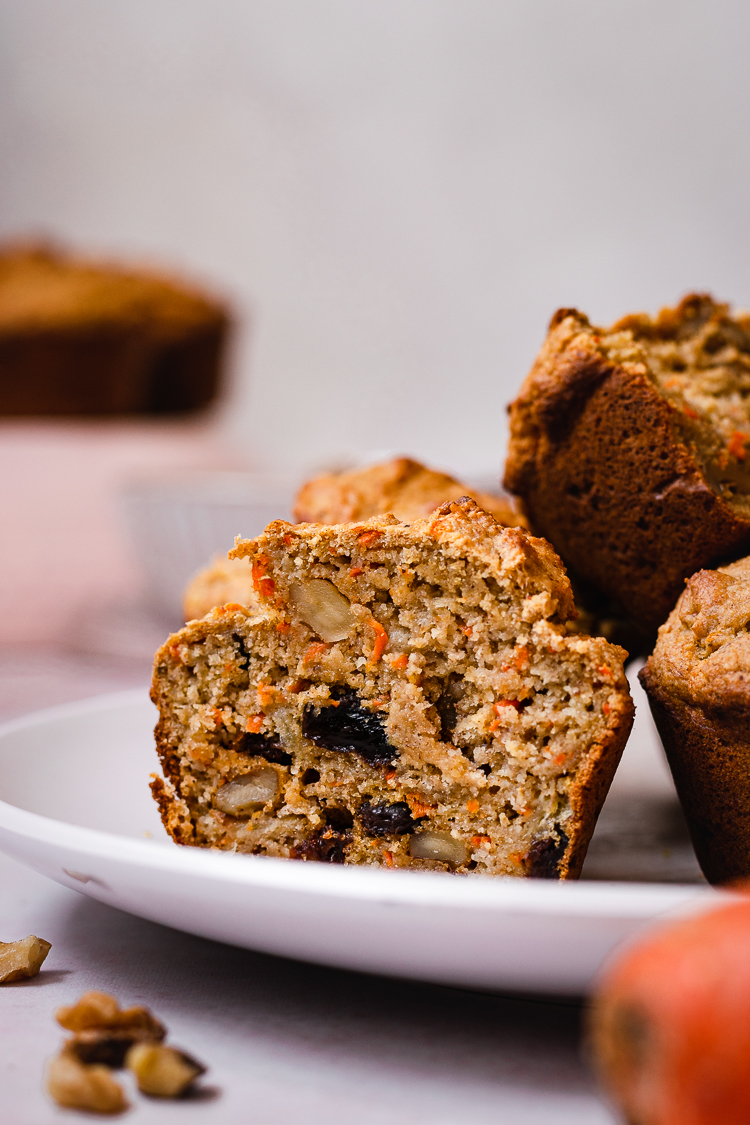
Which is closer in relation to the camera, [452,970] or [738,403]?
[452,970]

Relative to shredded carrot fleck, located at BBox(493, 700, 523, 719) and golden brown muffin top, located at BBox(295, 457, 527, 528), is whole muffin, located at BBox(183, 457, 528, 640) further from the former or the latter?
shredded carrot fleck, located at BBox(493, 700, 523, 719)

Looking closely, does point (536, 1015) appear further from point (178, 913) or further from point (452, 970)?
point (178, 913)

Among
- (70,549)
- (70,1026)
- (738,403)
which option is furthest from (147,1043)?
(70,549)

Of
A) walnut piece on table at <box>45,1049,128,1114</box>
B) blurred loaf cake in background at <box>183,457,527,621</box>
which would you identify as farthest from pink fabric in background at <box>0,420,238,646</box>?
walnut piece on table at <box>45,1049,128,1114</box>

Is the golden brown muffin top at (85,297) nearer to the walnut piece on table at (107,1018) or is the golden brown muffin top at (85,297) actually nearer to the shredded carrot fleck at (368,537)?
the shredded carrot fleck at (368,537)

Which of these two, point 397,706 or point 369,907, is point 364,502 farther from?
point 369,907

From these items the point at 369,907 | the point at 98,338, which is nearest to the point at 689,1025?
the point at 369,907
